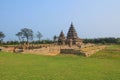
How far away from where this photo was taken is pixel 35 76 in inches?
428

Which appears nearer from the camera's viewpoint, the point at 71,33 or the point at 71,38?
the point at 71,38

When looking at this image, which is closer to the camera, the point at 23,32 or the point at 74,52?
the point at 74,52

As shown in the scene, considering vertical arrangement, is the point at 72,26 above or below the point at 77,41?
above

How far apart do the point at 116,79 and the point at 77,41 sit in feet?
161

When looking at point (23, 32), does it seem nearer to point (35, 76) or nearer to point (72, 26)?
point (72, 26)

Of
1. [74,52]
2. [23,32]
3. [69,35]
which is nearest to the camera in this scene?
[74,52]

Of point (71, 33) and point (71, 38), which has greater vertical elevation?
point (71, 33)

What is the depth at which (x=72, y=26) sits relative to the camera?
61.0m

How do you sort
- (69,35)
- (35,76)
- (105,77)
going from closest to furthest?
(35,76), (105,77), (69,35)

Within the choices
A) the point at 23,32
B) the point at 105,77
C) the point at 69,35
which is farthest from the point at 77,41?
the point at 105,77

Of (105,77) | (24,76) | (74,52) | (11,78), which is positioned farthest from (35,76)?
(74,52)

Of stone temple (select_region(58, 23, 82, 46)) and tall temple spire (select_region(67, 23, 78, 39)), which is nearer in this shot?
stone temple (select_region(58, 23, 82, 46))

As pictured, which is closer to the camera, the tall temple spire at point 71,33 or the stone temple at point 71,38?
the stone temple at point 71,38

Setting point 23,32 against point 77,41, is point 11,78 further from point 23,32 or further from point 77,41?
point 23,32
